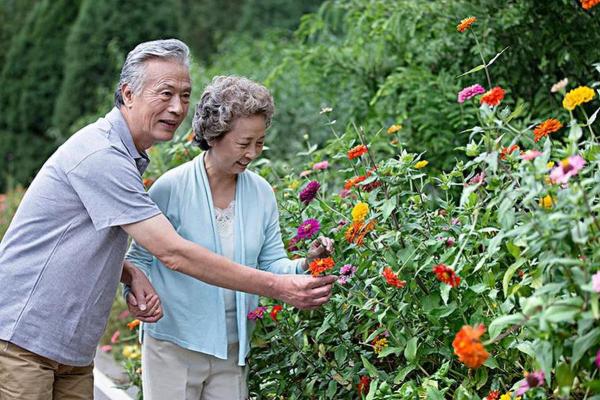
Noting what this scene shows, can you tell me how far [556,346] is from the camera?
197cm

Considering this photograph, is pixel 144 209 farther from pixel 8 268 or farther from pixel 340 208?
pixel 340 208

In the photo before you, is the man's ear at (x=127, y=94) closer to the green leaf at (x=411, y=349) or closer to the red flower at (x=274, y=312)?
the red flower at (x=274, y=312)

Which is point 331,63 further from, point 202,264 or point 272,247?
point 202,264

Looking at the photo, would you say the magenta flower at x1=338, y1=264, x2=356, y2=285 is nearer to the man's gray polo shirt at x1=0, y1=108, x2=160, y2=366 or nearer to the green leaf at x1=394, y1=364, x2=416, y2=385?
the green leaf at x1=394, y1=364, x2=416, y2=385

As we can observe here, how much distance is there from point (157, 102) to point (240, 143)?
28 centimetres

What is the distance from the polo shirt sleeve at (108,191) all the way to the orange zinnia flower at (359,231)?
1.85 ft

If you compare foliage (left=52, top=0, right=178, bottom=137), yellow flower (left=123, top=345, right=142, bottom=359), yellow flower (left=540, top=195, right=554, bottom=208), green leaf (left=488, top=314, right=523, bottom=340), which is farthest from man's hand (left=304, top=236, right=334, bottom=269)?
Answer: foliage (left=52, top=0, right=178, bottom=137)

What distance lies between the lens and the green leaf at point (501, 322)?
6.64 ft

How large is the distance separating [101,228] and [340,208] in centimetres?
105

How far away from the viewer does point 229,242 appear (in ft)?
9.45

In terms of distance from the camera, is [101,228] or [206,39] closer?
[101,228]

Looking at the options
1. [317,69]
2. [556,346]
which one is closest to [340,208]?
[556,346]

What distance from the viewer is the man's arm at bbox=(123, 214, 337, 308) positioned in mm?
2510

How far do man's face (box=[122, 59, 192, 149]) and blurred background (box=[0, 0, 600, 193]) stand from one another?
75 cm
